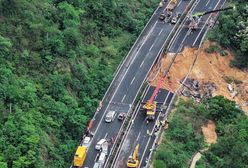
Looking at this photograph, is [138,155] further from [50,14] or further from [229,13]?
[229,13]

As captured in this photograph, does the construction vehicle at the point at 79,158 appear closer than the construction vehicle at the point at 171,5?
Yes

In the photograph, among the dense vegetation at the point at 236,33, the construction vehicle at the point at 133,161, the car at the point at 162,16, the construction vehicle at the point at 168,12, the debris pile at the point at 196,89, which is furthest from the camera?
the construction vehicle at the point at 168,12

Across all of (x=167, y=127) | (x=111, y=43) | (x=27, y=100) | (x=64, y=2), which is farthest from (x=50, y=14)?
(x=167, y=127)

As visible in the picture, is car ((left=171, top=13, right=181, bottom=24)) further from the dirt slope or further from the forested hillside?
the dirt slope

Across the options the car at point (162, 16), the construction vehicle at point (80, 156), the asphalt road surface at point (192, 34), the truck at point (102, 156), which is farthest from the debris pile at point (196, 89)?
the construction vehicle at point (80, 156)

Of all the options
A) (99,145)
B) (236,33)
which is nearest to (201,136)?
(99,145)

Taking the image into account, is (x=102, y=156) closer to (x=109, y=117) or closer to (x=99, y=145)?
(x=99, y=145)

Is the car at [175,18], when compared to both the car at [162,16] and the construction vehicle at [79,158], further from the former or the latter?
the construction vehicle at [79,158]
